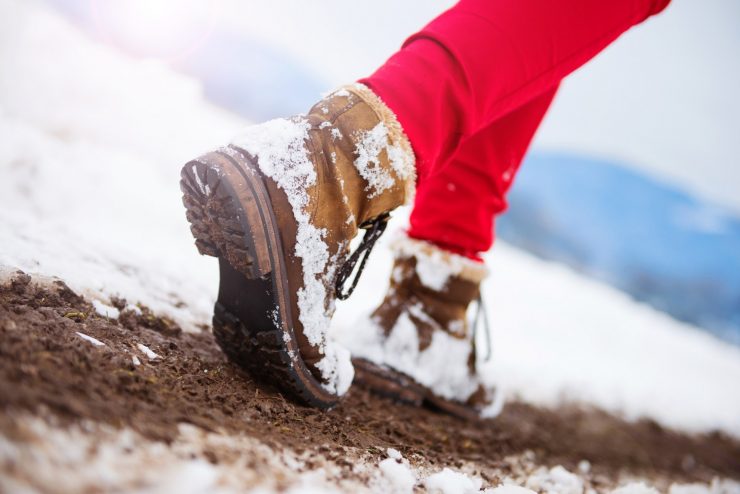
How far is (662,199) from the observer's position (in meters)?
5.66

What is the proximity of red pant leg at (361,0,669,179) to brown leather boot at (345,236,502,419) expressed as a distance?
41 centimetres

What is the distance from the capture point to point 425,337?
1123mm

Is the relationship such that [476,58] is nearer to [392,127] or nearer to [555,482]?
[392,127]

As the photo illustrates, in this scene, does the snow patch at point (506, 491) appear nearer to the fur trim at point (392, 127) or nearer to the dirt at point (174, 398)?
the dirt at point (174, 398)

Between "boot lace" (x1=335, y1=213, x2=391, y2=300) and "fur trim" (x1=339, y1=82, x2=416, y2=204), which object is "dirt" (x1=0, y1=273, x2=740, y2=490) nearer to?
"boot lace" (x1=335, y1=213, x2=391, y2=300)

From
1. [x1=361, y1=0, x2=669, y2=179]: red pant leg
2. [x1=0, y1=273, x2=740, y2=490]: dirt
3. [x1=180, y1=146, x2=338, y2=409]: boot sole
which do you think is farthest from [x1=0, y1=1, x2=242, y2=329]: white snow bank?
[x1=361, y1=0, x2=669, y2=179]: red pant leg

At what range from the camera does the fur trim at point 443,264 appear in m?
1.11

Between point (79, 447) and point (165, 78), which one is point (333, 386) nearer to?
point (79, 447)

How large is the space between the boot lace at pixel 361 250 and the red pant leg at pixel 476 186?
0.29 m

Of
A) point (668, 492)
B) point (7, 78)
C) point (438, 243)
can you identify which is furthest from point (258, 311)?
point (7, 78)

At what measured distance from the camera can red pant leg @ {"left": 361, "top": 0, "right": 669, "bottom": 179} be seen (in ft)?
2.38

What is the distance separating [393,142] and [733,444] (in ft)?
7.07

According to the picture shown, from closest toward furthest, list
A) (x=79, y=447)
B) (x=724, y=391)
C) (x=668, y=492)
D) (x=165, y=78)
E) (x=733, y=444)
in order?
1. (x=79, y=447)
2. (x=668, y=492)
3. (x=733, y=444)
4. (x=724, y=391)
5. (x=165, y=78)

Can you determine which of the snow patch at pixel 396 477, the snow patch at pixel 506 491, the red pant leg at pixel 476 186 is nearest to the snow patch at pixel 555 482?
the snow patch at pixel 506 491
